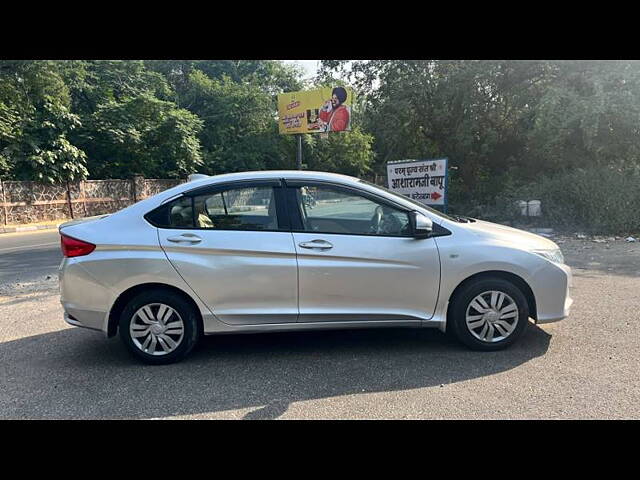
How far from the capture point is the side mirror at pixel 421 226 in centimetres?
379

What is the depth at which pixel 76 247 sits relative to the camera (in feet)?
12.2

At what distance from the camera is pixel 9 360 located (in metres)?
4.02

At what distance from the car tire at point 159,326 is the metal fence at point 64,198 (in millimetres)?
17526

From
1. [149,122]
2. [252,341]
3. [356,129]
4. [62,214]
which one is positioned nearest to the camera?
[252,341]

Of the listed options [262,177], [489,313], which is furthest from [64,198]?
[489,313]

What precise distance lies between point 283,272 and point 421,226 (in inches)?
50.1

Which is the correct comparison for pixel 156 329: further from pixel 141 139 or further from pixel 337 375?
pixel 141 139

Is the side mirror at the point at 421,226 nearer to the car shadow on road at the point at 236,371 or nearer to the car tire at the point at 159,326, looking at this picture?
the car shadow on road at the point at 236,371

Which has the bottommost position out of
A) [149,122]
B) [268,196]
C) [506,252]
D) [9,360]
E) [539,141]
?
[9,360]

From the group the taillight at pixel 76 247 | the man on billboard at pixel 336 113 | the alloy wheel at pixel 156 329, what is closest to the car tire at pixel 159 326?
the alloy wheel at pixel 156 329

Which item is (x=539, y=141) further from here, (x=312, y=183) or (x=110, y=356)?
(x=110, y=356)

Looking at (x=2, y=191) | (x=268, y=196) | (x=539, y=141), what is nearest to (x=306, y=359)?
(x=268, y=196)

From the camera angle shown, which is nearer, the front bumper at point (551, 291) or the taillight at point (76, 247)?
the taillight at point (76, 247)

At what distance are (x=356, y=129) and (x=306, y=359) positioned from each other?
22.8m
